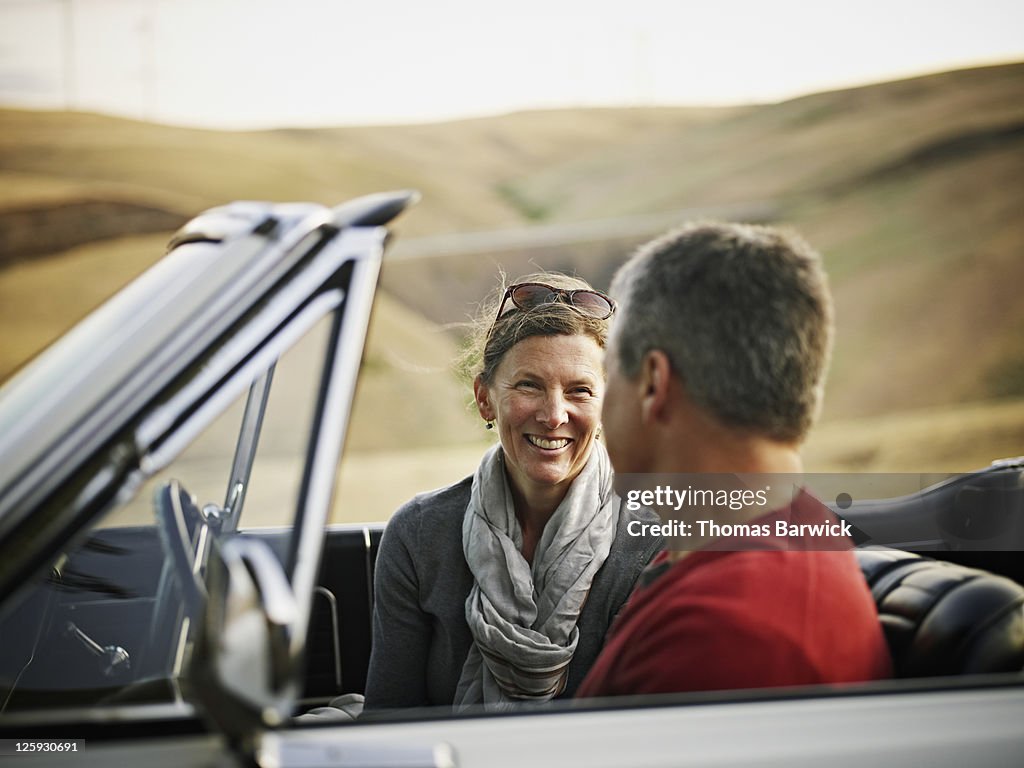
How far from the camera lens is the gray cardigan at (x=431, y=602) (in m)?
2.13

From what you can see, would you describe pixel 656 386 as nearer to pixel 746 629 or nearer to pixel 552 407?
pixel 746 629

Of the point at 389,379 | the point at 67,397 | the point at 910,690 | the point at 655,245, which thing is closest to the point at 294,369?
the point at 67,397

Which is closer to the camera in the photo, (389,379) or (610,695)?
(610,695)

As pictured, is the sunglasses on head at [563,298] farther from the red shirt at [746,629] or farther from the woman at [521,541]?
the red shirt at [746,629]

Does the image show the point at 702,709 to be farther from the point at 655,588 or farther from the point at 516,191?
the point at 516,191

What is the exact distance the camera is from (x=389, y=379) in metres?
22.9

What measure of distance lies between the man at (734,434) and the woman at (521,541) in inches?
22.0

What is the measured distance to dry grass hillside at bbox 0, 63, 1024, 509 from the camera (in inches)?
859

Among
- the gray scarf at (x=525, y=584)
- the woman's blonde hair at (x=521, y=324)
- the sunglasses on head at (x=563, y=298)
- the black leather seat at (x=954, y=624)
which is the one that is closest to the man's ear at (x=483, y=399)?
the woman's blonde hair at (x=521, y=324)

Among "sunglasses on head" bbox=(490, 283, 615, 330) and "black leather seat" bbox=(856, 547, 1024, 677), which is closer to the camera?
"black leather seat" bbox=(856, 547, 1024, 677)

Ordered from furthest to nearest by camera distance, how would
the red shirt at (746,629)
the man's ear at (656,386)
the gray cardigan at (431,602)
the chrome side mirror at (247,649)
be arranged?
the gray cardigan at (431,602), the man's ear at (656,386), the red shirt at (746,629), the chrome side mirror at (247,649)

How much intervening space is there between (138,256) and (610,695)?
83.0 ft

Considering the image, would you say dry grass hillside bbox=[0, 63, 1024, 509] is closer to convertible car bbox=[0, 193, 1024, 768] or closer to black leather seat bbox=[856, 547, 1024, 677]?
black leather seat bbox=[856, 547, 1024, 677]

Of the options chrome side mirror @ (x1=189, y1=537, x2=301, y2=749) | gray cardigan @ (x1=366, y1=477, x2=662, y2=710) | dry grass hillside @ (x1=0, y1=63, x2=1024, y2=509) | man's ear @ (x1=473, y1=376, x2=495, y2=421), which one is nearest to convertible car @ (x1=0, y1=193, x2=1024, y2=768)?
chrome side mirror @ (x1=189, y1=537, x2=301, y2=749)
